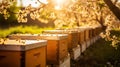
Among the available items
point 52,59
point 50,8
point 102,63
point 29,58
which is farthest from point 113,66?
point 29,58

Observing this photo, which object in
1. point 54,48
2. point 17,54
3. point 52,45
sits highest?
point 17,54

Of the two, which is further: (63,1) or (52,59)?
(63,1)

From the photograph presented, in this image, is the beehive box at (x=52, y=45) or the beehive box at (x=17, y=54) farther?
Result: the beehive box at (x=52, y=45)


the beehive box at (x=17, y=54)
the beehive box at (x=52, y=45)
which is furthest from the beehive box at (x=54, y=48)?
the beehive box at (x=17, y=54)

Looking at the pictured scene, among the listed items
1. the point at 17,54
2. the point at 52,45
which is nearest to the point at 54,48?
the point at 52,45

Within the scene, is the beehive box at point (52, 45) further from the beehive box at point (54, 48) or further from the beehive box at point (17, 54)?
the beehive box at point (17, 54)

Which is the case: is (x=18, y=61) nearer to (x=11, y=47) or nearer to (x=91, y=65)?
(x=11, y=47)

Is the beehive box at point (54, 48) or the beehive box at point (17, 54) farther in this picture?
the beehive box at point (54, 48)

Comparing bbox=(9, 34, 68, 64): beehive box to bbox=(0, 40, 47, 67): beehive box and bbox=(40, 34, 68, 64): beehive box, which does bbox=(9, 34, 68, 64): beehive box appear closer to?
bbox=(40, 34, 68, 64): beehive box

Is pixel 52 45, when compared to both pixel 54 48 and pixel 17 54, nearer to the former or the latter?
pixel 54 48

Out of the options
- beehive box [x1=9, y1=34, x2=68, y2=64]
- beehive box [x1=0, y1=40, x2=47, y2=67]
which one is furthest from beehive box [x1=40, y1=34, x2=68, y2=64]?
beehive box [x1=0, y1=40, x2=47, y2=67]

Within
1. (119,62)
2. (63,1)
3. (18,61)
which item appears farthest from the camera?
(63,1)

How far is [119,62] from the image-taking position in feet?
47.2

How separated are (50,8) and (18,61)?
19.9 ft
